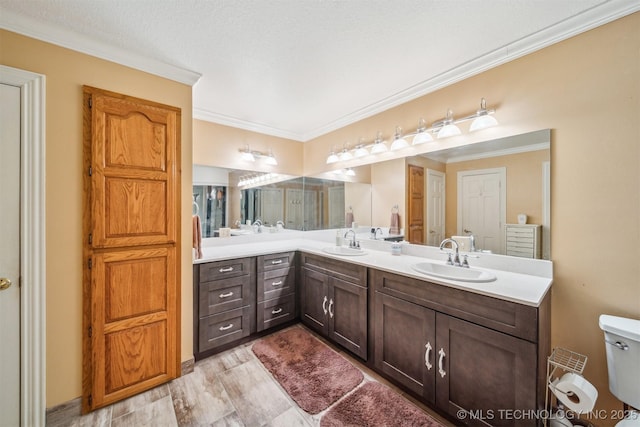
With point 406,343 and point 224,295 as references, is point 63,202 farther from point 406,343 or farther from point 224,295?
point 406,343

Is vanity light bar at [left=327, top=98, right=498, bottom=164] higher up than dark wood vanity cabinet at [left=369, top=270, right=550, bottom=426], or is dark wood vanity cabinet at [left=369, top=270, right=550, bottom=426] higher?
vanity light bar at [left=327, top=98, right=498, bottom=164]

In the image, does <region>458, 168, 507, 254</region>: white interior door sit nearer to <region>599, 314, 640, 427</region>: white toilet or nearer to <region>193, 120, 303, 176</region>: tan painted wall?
<region>599, 314, 640, 427</region>: white toilet

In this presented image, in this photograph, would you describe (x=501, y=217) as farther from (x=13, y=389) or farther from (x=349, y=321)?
(x=13, y=389)

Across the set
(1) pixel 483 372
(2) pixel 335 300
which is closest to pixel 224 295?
(2) pixel 335 300

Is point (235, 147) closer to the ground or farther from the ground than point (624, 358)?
farther from the ground

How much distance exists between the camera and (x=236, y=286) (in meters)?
2.42

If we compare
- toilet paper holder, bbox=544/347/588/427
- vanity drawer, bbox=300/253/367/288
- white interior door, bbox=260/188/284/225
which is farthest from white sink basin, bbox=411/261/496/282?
white interior door, bbox=260/188/284/225

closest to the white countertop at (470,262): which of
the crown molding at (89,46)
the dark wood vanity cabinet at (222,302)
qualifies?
the dark wood vanity cabinet at (222,302)

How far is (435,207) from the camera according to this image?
2270 mm

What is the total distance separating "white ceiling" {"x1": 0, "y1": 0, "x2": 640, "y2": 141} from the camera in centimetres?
142

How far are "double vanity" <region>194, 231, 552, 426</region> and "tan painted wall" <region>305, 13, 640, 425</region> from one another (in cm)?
17

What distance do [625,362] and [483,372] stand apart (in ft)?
2.07

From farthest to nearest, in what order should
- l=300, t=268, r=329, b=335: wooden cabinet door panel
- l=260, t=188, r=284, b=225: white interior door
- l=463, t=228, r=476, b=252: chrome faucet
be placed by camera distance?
l=260, t=188, r=284, b=225: white interior door → l=300, t=268, r=329, b=335: wooden cabinet door panel → l=463, t=228, r=476, b=252: chrome faucet

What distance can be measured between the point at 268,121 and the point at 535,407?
11.0 ft
